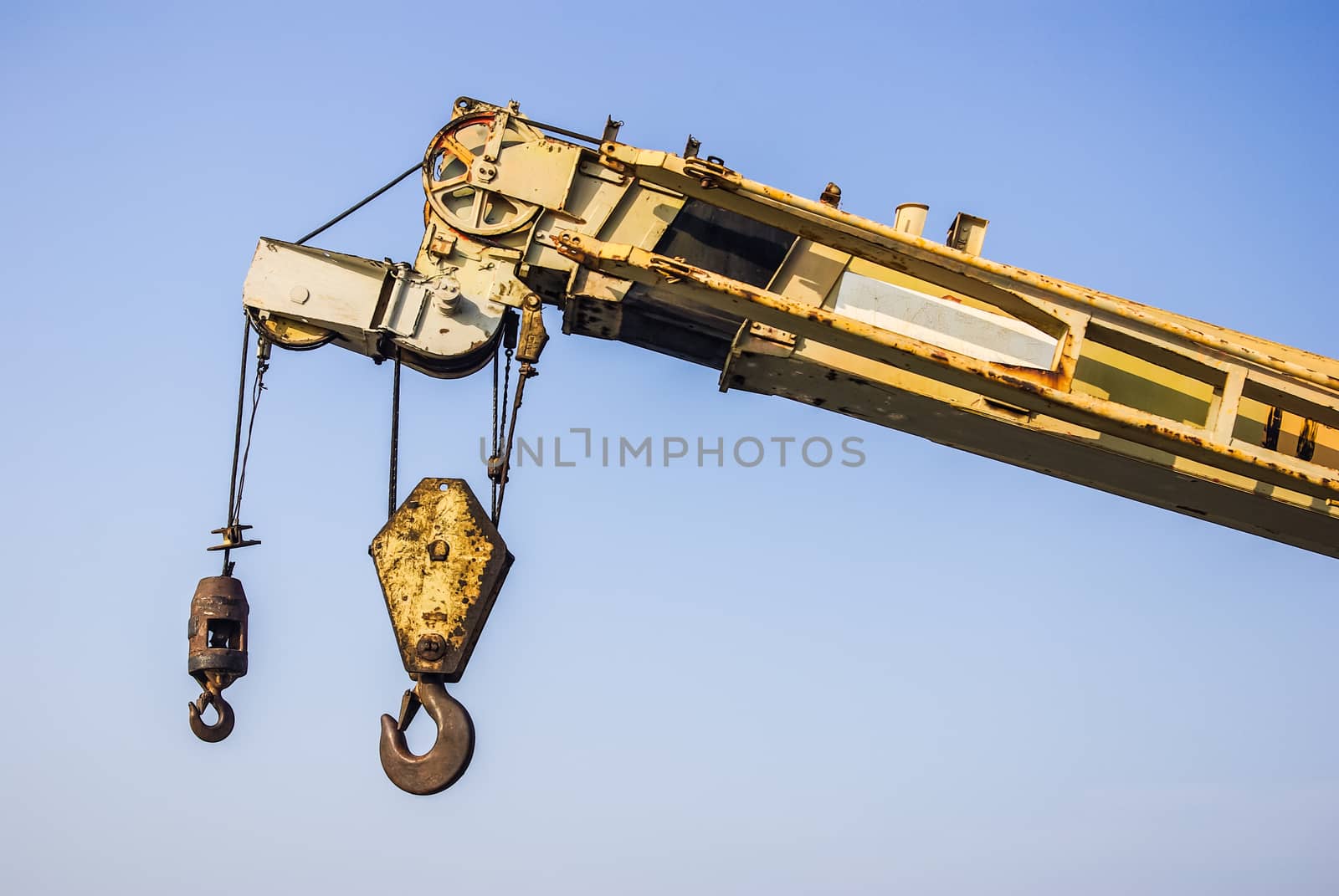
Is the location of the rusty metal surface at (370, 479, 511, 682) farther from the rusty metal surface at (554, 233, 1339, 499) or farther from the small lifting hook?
the rusty metal surface at (554, 233, 1339, 499)

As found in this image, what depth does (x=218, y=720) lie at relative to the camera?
502cm

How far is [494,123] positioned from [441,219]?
44cm

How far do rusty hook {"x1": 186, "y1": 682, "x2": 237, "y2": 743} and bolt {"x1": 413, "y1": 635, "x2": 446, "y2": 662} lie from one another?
35.1 inches

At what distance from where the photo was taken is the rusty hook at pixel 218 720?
498 cm

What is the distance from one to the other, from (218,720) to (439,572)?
1073 millimetres

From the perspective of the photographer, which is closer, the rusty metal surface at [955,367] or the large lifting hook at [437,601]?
the rusty metal surface at [955,367]

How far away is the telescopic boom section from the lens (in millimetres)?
4375

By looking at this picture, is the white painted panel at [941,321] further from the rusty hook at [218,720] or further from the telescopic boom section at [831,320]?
the rusty hook at [218,720]

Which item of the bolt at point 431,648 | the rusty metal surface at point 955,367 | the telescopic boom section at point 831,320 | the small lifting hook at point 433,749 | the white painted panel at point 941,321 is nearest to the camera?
the rusty metal surface at point 955,367

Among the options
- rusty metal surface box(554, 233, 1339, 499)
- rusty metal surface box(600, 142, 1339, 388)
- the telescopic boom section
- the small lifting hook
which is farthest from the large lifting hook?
rusty metal surface box(600, 142, 1339, 388)

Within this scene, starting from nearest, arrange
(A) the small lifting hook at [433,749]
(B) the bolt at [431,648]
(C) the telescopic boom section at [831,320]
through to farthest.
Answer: (C) the telescopic boom section at [831,320] → (A) the small lifting hook at [433,749] → (B) the bolt at [431,648]

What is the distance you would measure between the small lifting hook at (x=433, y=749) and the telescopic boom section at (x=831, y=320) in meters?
1.40

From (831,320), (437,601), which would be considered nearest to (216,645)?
(437,601)

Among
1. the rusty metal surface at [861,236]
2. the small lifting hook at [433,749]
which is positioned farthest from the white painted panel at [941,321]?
the small lifting hook at [433,749]
